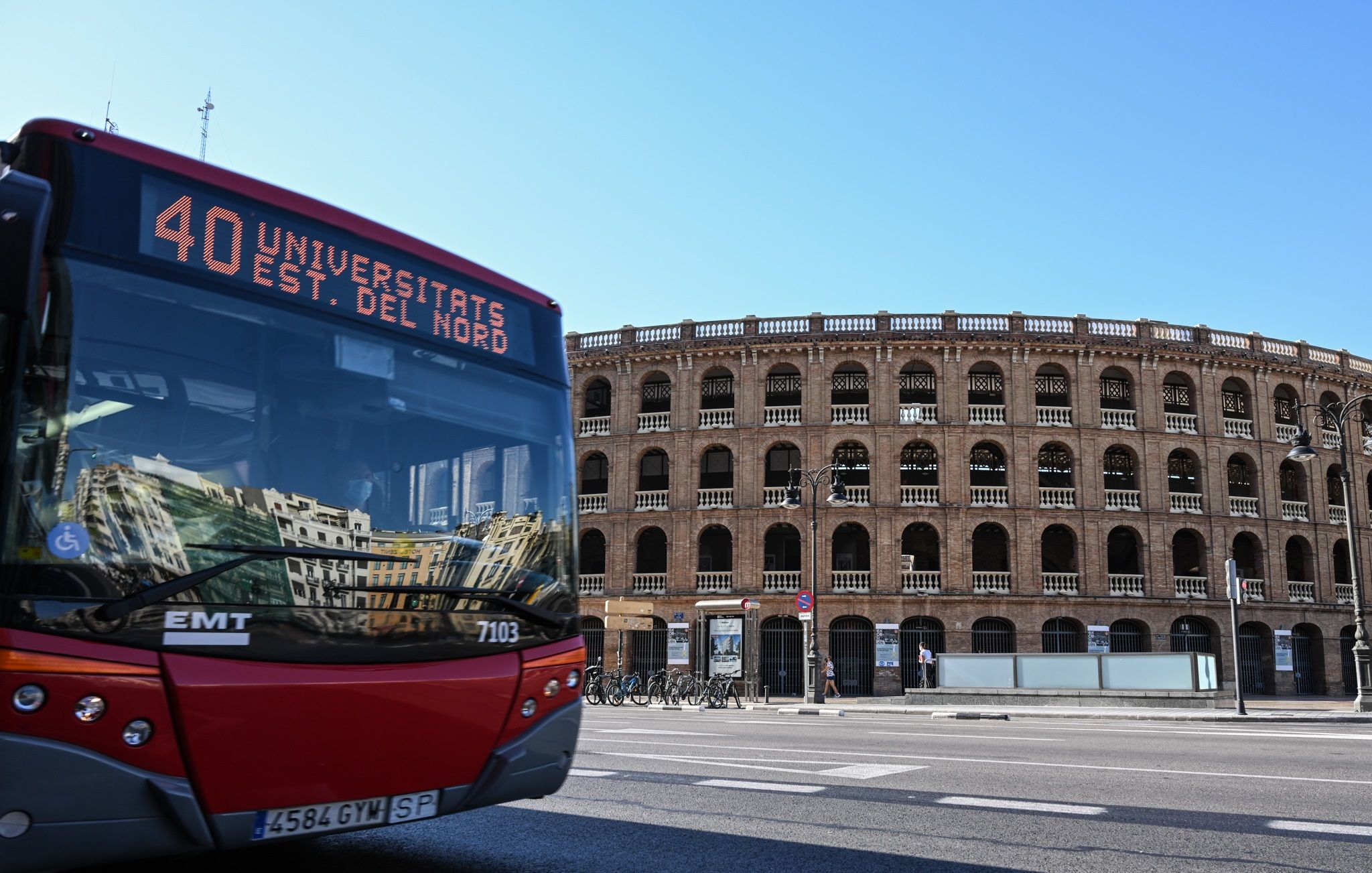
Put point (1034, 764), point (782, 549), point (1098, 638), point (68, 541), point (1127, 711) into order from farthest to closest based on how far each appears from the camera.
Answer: point (782, 549) → point (1098, 638) → point (1127, 711) → point (1034, 764) → point (68, 541)

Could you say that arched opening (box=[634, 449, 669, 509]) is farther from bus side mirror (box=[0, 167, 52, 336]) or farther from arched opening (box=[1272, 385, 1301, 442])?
bus side mirror (box=[0, 167, 52, 336])

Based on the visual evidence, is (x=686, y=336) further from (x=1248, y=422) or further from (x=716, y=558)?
(x=1248, y=422)

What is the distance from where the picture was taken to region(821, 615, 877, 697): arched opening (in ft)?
121

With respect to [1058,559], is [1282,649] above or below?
below

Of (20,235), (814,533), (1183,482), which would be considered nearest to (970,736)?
(20,235)

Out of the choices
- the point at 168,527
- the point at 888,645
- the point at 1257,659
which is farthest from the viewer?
the point at 1257,659

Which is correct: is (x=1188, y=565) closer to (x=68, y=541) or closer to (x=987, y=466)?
(x=987, y=466)

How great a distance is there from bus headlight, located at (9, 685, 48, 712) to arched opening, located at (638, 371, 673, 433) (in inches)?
1429

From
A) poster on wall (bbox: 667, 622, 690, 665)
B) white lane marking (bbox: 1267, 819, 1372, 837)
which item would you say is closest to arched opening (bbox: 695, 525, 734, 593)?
poster on wall (bbox: 667, 622, 690, 665)

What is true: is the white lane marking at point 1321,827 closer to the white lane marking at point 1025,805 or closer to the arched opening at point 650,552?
the white lane marking at point 1025,805

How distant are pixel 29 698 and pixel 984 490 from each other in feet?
120

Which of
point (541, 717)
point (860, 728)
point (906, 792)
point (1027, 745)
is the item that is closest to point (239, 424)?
point (541, 717)

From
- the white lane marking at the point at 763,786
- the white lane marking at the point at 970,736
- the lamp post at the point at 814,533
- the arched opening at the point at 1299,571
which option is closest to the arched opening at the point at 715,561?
the lamp post at the point at 814,533

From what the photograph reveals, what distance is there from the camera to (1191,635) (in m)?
37.2
